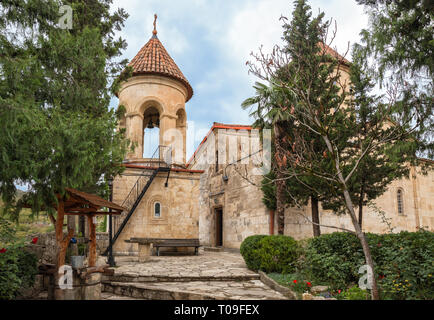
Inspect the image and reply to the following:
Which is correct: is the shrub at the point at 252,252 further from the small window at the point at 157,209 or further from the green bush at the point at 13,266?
the small window at the point at 157,209

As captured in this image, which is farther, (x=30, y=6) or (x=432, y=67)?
(x=432, y=67)

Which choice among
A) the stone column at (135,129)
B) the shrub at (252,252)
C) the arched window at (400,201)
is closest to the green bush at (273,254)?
the shrub at (252,252)

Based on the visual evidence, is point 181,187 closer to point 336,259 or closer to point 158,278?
point 158,278

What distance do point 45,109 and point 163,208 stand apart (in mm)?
10348

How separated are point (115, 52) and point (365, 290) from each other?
376 inches

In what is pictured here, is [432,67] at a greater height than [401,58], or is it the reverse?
[401,58]

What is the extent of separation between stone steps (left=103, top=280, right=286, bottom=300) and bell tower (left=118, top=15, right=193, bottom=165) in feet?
28.2

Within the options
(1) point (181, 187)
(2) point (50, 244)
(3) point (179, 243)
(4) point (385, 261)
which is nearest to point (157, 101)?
(1) point (181, 187)

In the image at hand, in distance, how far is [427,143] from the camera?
8797 mm

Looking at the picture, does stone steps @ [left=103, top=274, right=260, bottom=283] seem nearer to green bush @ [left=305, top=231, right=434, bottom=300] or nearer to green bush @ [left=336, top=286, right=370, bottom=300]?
green bush @ [left=305, top=231, right=434, bottom=300]

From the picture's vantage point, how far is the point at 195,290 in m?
7.24
